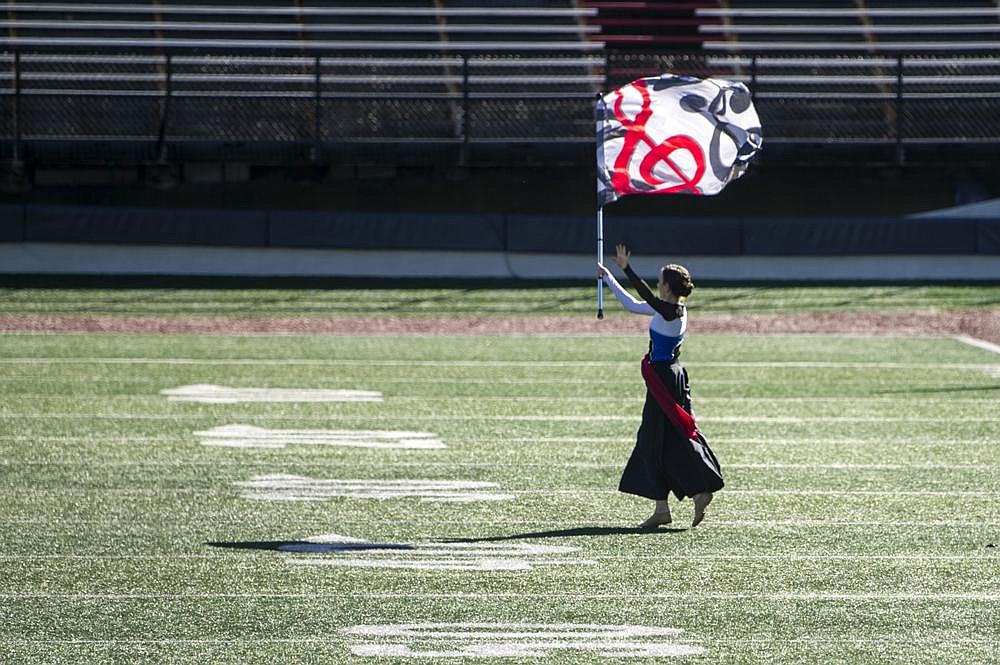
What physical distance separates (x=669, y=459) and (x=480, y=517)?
3.65 ft

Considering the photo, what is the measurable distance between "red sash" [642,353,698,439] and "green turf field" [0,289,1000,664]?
563mm

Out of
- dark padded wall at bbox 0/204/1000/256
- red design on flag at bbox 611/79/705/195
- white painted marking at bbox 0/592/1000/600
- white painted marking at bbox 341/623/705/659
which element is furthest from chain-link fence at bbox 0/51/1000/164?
white painted marking at bbox 341/623/705/659

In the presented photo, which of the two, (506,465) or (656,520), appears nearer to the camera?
(656,520)

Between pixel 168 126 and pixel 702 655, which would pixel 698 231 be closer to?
pixel 168 126

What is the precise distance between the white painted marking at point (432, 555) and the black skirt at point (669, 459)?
0.69 m

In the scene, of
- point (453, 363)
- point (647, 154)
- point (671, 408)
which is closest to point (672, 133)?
point (647, 154)

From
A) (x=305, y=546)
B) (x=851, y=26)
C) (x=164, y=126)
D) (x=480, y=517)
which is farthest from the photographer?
(x=851, y=26)

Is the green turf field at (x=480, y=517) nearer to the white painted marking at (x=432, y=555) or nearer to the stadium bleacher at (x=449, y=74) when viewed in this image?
the white painted marking at (x=432, y=555)

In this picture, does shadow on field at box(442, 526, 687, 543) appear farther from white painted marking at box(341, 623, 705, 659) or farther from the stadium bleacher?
the stadium bleacher

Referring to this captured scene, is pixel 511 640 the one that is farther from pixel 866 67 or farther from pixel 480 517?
pixel 866 67

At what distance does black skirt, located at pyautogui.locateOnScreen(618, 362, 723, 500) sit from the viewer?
8117 millimetres

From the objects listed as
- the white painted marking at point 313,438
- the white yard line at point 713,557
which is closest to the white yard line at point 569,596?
the white yard line at point 713,557

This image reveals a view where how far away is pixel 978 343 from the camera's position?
674 inches

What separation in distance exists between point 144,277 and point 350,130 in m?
3.56
